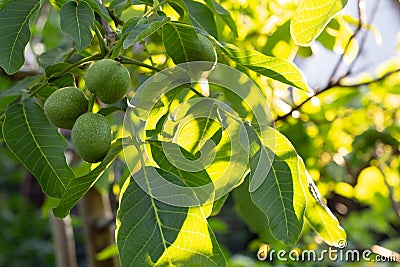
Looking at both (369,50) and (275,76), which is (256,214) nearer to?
(275,76)

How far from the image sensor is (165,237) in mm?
617

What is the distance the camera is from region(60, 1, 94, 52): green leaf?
0.69 metres

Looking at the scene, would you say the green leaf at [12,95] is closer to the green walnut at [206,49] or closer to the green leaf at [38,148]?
the green leaf at [38,148]

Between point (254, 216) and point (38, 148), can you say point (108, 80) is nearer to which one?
point (38, 148)

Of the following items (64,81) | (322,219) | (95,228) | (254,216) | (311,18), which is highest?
(311,18)

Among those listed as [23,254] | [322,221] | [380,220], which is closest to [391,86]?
[380,220]

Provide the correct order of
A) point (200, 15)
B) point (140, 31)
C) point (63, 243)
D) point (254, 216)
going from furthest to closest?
point (63, 243), point (254, 216), point (200, 15), point (140, 31)

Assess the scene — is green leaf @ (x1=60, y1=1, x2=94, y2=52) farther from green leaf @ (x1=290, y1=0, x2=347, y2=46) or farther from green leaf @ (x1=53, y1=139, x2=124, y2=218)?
green leaf @ (x1=290, y1=0, x2=347, y2=46)

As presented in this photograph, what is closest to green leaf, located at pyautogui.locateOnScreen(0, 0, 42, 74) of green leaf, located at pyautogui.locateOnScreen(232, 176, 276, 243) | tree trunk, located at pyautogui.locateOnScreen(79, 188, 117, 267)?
green leaf, located at pyautogui.locateOnScreen(232, 176, 276, 243)

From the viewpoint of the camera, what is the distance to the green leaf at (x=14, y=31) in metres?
0.71

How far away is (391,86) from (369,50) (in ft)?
0.46

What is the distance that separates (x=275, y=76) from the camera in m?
0.69

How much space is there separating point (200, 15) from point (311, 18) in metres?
0.18

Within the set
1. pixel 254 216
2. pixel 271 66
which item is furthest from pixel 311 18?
pixel 254 216
